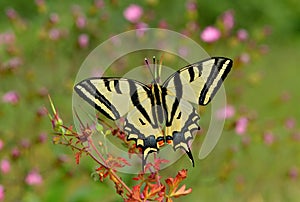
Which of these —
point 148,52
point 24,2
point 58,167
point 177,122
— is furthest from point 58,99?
point 24,2

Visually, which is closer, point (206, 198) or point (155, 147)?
point (155, 147)

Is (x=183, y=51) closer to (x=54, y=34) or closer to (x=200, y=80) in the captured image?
(x=54, y=34)

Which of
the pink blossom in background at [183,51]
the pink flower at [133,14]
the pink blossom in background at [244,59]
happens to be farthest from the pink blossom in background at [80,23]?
the pink blossom in background at [244,59]

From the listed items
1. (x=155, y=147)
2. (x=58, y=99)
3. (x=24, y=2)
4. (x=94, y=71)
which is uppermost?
(x=24, y=2)

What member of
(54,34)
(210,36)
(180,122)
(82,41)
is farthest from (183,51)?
(180,122)

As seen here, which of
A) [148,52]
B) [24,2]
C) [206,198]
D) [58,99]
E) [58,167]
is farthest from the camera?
[24,2]

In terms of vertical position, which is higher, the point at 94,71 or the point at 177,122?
the point at 94,71

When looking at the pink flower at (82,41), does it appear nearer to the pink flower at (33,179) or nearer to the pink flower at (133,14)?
the pink flower at (133,14)

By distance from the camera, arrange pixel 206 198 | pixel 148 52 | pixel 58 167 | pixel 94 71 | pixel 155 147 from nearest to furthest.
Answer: pixel 155 147 → pixel 58 167 → pixel 94 71 → pixel 148 52 → pixel 206 198

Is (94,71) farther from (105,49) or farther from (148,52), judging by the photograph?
(148,52)
